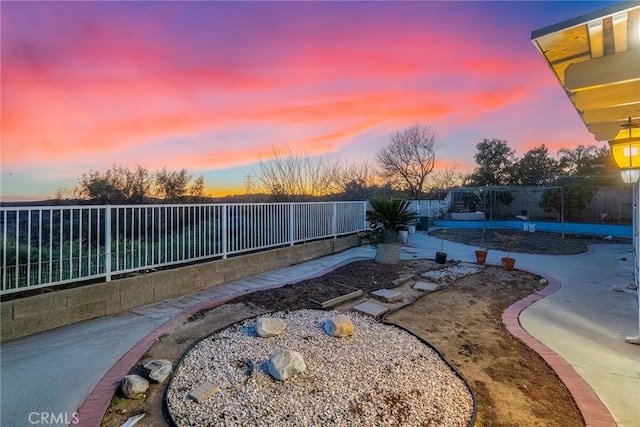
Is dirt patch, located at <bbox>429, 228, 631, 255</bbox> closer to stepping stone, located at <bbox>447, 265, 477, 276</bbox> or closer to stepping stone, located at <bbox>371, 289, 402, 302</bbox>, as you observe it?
stepping stone, located at <bbox>447, 265, 477, 276</bbox>

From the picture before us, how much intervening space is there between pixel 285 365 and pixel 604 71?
3.73 m

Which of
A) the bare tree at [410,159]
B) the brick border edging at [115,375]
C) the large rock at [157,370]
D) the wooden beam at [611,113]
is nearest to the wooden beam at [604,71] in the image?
the wooden beam at [611,113]

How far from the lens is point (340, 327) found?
3234mm

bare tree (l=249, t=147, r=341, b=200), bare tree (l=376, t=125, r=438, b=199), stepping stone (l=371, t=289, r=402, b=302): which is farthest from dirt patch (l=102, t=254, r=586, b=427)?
bare tree (l=376, t=125, r=438, b=199)

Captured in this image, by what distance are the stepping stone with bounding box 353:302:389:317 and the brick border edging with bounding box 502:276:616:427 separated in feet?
5.11

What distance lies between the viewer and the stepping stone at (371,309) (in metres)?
3.97

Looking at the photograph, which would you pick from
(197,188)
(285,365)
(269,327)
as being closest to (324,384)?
(285,365)

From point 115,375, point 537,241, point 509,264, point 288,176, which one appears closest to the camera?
point 115,375

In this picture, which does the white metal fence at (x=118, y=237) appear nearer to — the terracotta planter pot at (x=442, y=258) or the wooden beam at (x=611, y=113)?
the terracotta planter pot at (x=442, y=258)

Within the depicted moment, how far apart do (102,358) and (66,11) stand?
18.9 feet

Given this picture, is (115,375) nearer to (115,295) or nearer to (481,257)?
(115,295)

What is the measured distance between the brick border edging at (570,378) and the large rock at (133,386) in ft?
10.7

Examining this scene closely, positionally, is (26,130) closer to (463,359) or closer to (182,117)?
(182,117)

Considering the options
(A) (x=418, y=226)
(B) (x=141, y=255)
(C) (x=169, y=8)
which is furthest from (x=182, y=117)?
(A) (x=418, y=226)
